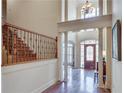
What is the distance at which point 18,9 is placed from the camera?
27.5ft

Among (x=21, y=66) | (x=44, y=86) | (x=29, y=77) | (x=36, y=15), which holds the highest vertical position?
(x=36, y=15)

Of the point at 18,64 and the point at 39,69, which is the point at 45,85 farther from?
the point at 18,64

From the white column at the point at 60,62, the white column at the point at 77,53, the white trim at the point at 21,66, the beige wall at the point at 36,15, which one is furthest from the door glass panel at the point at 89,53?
the white trim at the point at 21,66

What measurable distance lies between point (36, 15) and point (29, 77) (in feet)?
13.9

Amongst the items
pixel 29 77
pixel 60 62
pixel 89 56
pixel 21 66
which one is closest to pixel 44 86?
pixel 29 77

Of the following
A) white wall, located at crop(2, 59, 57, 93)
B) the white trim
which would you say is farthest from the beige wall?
the white trim

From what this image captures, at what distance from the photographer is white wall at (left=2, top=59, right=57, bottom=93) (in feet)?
11.1

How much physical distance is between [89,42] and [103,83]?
757cm

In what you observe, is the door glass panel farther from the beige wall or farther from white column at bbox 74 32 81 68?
the beige wall

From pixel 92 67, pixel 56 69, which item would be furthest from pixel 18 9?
pixel 92 67

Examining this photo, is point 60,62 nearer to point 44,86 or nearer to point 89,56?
point 44,86

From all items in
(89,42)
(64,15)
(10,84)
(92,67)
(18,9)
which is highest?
(18,9)

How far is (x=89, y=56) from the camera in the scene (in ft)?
43.8

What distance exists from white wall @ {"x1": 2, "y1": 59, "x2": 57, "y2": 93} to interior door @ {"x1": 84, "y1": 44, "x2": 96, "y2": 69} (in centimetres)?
699
